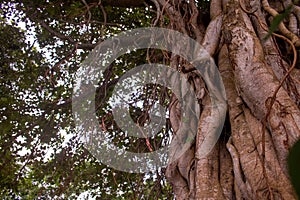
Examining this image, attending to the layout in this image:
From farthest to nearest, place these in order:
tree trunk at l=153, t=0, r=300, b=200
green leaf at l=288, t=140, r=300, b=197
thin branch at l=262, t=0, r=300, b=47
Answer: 1. thin branch at l=262, t=0, r=300, b=47
2. tree trunk at l=153, t=0, r=300, b=200
3. green leaf at l=288, t=140, r=300, b=197

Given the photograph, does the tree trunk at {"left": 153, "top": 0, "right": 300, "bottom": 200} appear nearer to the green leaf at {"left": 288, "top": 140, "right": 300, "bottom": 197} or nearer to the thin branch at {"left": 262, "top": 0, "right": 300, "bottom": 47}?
the thin branch at {"left": 262, "top": 0, "right": 300, "bottom": 47}

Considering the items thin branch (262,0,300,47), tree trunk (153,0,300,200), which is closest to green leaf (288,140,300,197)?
tree trunk (153,0,300,200)

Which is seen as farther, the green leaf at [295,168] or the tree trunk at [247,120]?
the tree trunk at [247,120]

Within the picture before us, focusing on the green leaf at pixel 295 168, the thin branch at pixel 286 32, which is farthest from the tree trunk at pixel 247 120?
the green leaf at pixel 295 168

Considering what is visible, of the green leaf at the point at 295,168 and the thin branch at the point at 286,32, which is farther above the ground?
the thin branch at the point at 286,32

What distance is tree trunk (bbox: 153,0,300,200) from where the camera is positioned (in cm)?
115

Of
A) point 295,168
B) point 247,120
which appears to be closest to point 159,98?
point 247,120

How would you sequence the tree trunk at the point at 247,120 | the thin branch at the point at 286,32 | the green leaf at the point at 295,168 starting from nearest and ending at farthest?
the green leaf at the point at 295,168
the tree trunk at the point at 247,120
the thin branch at the point at 286,32

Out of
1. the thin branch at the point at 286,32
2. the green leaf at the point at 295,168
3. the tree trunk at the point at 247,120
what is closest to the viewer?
the green leaf at the point at 295,168

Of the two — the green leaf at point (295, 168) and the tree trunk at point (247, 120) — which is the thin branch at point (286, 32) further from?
the green leaf at point (295, 168)

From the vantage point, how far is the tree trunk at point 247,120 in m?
1.15

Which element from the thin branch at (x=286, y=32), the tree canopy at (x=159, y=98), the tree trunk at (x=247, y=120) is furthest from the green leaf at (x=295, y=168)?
the thin branch at (x=286, y=32)

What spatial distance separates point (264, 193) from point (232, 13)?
3.16 feet

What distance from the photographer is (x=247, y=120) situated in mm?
1439
